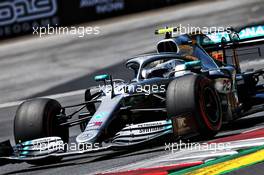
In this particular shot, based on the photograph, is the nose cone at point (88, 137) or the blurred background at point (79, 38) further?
the blurred background at point (79, 38)

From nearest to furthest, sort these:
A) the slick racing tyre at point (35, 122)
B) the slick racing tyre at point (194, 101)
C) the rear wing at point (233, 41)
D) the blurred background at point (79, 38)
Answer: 1. the slick racing tyre at point (194, 101)
2. the slick racing tyre at point (35, 122)
3. the rear wing at point (233, 41)
4. the blurred background at point (79, 38)

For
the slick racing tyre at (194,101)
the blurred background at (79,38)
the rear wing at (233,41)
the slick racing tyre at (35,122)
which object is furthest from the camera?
the blurred background at (79,38)

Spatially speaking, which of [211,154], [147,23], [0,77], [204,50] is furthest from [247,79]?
[147,23]

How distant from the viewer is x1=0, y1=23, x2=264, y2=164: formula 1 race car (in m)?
8.83

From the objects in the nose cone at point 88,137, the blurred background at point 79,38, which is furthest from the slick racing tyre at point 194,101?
the blurred background at point 79,38

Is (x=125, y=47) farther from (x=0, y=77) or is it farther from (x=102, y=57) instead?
(x=0, y=77)

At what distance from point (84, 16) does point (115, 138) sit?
Answer: 18.7 m

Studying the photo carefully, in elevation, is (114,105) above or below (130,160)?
above

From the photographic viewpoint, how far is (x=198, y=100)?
29.1ft

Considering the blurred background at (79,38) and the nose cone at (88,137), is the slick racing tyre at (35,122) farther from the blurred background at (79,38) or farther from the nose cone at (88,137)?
the blurred background at (79,38)

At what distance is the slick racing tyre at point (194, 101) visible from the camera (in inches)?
346

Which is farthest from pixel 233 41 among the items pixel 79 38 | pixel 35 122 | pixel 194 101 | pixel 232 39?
pixel 79 38

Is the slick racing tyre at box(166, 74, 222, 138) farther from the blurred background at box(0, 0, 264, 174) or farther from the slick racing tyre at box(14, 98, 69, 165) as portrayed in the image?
the blurred background at box(0, 0, 264, 174)

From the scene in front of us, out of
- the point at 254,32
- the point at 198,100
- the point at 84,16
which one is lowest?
the point at 198,100
